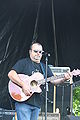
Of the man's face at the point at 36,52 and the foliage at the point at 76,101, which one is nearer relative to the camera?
the man's face at the point at 36,52

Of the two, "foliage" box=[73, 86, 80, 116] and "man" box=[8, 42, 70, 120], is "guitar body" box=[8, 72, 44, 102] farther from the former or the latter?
"foliage" box=[73, 86, 80, 116]

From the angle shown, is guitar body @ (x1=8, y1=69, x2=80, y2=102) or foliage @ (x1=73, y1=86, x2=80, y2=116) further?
foliage @ (x1=73, y1=86, x2=80, y2=116)

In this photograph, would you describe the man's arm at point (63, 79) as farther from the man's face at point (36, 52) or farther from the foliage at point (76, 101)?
the foliage at point (76, 101)

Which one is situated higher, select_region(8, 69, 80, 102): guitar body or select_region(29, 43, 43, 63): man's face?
select_region(29, 43, 43, 63): man's face

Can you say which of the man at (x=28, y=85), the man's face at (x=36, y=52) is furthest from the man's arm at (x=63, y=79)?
the man's face at (x=36, y=52)

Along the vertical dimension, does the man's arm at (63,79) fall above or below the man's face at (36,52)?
below

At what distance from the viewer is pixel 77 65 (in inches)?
189

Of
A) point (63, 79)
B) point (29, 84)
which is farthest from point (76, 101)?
point (29, 84)

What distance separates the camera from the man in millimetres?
3020

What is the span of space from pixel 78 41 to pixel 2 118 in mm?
1860

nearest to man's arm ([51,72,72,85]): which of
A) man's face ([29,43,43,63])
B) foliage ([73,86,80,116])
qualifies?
man's face ([29,43,43,63])

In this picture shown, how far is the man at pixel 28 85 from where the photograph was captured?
119 inches

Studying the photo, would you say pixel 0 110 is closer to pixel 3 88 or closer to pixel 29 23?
pixel 3 88

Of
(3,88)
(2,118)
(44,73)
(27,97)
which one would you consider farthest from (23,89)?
(3,88)
